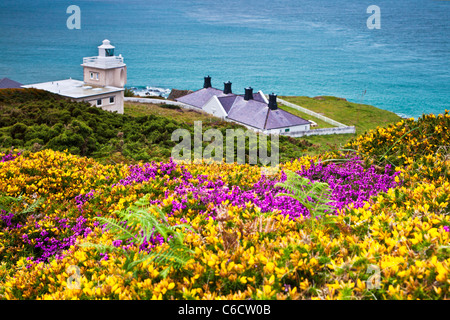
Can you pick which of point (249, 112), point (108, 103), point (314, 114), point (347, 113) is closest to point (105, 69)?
point (108, 103)

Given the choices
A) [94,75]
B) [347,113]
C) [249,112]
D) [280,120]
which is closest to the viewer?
[94,75]

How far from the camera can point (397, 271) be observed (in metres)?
2.94

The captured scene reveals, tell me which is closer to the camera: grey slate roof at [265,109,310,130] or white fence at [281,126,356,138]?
grey slate roof at [265,109,310,130]

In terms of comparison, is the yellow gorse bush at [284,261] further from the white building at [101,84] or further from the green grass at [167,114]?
the white building at [101,84]

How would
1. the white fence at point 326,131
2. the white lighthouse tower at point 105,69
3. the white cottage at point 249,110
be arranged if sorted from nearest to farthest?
the white lighthouse tower at point 105,69, the white cottage at point 249,110, the white fence at point 326,131

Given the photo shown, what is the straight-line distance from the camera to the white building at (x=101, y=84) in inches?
2020

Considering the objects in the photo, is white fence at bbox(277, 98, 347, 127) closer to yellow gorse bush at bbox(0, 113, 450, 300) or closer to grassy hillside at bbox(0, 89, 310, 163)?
grassy hillside at bbox(0, 89, 310, 163)

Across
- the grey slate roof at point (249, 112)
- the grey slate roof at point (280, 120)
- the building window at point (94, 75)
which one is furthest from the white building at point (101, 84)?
the grey slate roof at point (280, 120)

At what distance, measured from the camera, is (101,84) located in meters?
58.1

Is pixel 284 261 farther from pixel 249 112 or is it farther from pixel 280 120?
pixel 249 112

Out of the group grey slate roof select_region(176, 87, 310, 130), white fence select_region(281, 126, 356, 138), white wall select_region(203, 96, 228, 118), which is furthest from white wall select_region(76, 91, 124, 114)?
white fence select_region(281, 126, 356, 138)

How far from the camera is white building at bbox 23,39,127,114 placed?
51.3 m

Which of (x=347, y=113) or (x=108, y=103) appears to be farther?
(x=347, y=113)
